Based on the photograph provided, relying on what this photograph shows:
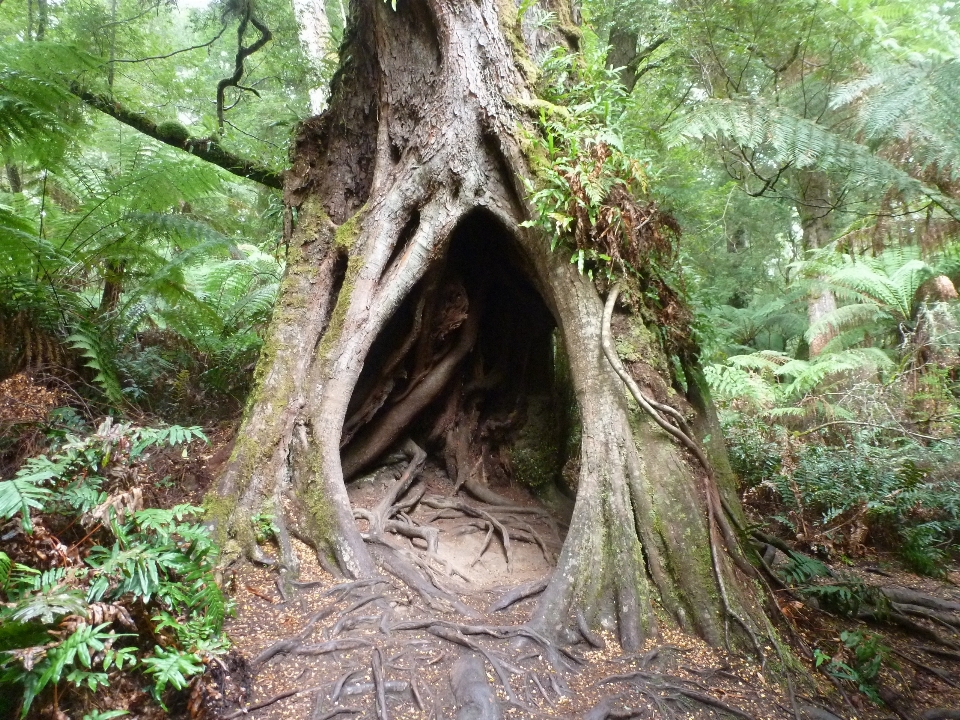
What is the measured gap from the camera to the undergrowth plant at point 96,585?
1.87 meters

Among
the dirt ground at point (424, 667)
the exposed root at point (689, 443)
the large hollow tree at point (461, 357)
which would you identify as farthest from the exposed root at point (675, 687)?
the exposed root at point (689, 443)

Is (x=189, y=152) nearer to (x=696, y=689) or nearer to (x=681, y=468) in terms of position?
(x=681, y=468)

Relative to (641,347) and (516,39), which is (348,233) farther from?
(641,347)

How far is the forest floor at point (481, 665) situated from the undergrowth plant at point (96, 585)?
0.26 m

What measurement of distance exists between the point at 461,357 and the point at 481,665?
10.2 feet

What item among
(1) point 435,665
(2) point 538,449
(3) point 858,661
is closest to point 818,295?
(2) point 538,449

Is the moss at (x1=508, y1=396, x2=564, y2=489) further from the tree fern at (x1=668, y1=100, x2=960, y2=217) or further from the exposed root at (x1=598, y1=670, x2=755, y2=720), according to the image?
the tree fern at (x1=668, y1=100, x2=960, y2=217)

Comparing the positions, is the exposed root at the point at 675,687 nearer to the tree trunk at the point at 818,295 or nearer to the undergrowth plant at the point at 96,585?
the undergrowth plant at the point at 96,585

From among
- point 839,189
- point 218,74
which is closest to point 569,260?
point 839,189

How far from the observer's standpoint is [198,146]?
6.61 meters

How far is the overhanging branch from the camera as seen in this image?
6564mm

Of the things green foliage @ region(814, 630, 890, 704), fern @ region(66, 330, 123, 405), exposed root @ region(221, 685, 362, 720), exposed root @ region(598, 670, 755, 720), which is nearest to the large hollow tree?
exposed root @ region(598, 670, 755, 720)

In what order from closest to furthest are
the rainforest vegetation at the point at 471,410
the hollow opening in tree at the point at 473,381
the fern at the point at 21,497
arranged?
the fern at the point at 21,497 → the rainforest vegetation at the point at 471,410 → the hollow opening in tree at the point at 473,381

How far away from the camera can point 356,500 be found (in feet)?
15.7
